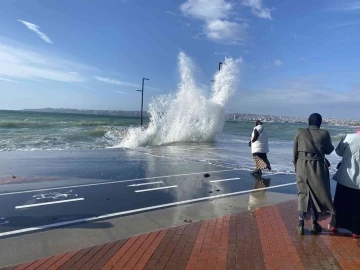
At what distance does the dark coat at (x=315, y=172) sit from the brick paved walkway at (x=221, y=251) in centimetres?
52

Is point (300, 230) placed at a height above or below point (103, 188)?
above

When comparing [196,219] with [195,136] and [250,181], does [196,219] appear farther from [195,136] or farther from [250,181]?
[195,136]

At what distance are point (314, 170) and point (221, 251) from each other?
1.75m

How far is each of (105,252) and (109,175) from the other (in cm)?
519

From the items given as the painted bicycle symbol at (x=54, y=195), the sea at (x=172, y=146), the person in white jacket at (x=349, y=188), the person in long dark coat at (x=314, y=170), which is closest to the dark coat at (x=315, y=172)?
the person in long dark coat at (x=314, y=170)

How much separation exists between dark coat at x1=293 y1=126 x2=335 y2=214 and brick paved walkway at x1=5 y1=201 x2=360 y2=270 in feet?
1.69

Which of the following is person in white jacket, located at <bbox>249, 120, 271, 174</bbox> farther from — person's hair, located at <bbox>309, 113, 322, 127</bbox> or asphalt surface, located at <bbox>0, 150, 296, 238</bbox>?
person's hair, located at <bbox>309, 113, 322, 127</bbox>

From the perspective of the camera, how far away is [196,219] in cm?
505

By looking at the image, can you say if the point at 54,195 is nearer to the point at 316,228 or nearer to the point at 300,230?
the point at 300,230

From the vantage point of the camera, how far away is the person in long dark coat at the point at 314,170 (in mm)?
4211

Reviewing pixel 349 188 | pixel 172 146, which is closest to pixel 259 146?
pixel 349 188

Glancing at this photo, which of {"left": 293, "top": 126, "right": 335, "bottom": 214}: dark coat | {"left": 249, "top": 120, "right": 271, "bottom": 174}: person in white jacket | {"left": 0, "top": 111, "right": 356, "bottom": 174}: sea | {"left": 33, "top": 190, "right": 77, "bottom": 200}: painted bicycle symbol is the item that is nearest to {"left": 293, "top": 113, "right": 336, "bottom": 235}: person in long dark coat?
{"left": 293, "top": 126, "right": 335, "bottom": 214}: dark coat

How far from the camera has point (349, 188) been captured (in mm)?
4238

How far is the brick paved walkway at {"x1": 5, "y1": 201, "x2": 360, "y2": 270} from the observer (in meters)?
3.46
